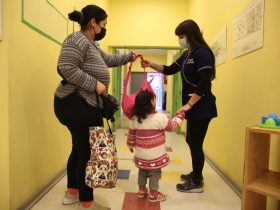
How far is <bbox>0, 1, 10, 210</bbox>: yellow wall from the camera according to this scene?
1.39 m

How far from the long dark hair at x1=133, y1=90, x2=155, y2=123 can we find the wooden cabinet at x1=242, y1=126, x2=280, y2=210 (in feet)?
2.06

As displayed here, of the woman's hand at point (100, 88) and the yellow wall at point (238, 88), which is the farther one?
the yellow wall at point (238, 88)

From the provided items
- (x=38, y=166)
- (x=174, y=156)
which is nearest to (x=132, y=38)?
(x=174, y=156)

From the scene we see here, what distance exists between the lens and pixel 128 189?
2035 mm

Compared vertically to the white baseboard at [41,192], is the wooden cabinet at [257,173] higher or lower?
higher

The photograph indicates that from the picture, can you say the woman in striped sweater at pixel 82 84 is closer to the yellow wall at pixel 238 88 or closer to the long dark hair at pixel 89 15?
the long dark hair at pixel 89 15

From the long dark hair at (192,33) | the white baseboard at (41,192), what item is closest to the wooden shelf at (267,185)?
the long dark hair at (192,33)

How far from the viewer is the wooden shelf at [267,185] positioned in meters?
1.25

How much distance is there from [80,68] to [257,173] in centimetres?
113

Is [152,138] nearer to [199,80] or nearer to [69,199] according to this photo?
[199,80]

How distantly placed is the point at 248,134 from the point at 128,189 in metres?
1.09

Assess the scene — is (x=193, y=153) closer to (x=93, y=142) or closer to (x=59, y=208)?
(x=93, y=142)

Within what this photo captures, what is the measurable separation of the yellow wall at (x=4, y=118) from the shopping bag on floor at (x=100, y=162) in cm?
46

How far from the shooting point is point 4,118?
1.42 meters
